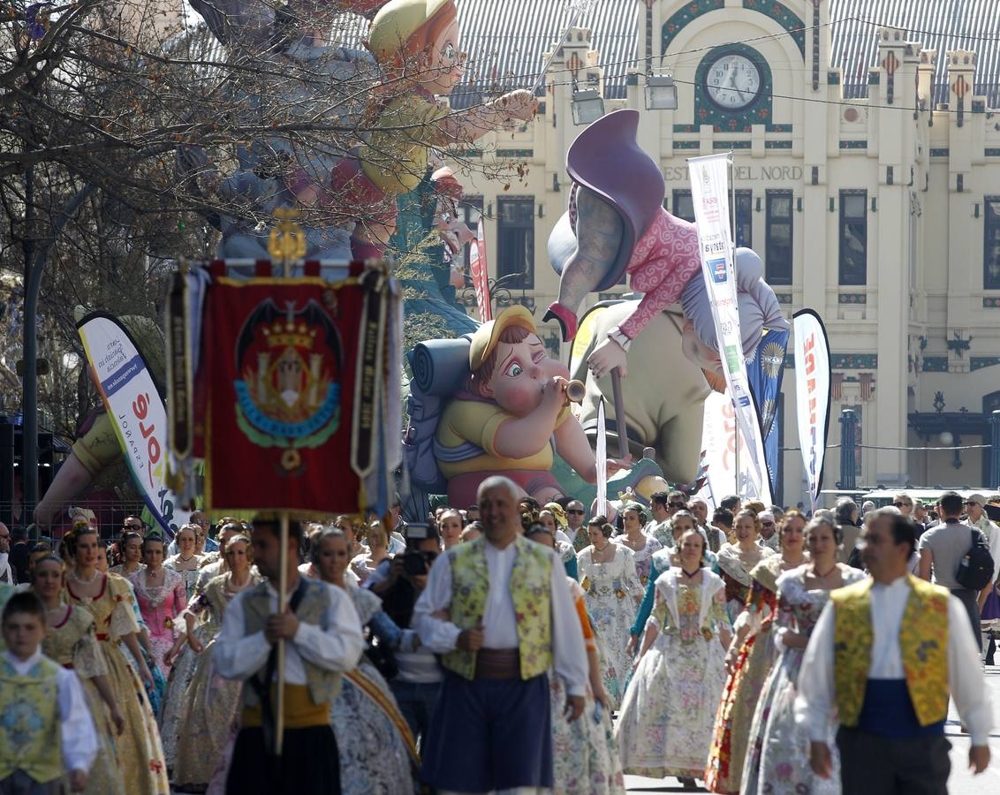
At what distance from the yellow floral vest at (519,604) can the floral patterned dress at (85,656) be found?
1.68m

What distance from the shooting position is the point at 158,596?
1320 centimetres

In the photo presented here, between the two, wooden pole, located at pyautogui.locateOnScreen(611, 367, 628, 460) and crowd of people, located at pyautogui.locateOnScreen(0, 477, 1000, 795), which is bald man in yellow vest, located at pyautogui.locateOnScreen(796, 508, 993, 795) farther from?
wooden pole, located at pyautogui.locateOnScreen(611, 367, 628, 460)

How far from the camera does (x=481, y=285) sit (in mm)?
34000

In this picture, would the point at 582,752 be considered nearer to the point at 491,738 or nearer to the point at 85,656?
the point at 491,738

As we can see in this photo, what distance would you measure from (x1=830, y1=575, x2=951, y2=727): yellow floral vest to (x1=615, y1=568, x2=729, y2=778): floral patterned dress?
16.0 feet

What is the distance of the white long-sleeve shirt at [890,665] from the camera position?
7.07m

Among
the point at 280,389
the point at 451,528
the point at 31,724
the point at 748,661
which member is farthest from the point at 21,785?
the point at 451,528

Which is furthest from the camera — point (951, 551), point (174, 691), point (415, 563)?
point (951, 551)

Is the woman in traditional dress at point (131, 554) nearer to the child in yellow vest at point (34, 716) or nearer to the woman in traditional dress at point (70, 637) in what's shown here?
the woman in traditional dress at point (70, 637)

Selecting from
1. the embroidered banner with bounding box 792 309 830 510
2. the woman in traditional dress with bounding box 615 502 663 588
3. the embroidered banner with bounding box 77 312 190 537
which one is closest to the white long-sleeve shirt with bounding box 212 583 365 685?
the woman in traditional dress with bounding box 615 502 663 588

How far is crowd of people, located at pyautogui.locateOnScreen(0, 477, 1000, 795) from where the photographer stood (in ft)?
23.4

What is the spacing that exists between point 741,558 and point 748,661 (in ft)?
4.51

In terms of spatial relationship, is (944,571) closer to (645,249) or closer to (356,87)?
(356,87)

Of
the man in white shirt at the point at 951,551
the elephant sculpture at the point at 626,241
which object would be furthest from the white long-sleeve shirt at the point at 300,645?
the elephant sculpture at the point at 626,241
